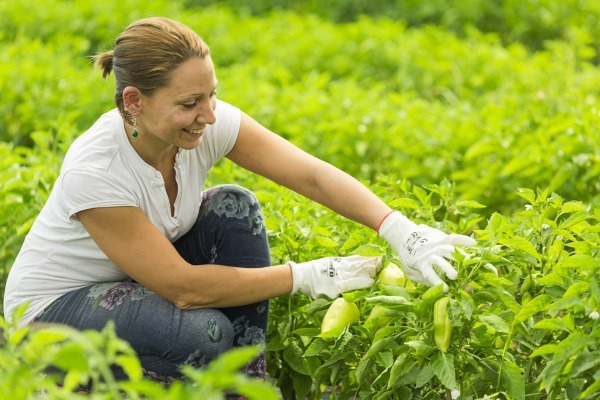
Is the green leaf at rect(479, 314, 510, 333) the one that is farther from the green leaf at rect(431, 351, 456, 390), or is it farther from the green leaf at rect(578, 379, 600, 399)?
the green leaf at rect(578, 379, 600, 399)

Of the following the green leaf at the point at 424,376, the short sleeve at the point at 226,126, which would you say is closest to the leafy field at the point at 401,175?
the green leaf at the point at 424,376

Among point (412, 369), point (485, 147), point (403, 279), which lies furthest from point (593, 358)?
point (485, 147)

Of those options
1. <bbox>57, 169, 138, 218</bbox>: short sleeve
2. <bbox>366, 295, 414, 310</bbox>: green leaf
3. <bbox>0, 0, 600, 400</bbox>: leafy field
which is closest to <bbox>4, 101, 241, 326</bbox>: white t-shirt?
<bbox>57, 169, 138, 218</bbox>: short sleeve

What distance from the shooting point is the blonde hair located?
107 inches

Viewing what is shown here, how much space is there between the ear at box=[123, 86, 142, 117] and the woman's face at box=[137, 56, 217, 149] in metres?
0.01

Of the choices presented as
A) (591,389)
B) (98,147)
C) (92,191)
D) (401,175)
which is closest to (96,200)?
(92,191)

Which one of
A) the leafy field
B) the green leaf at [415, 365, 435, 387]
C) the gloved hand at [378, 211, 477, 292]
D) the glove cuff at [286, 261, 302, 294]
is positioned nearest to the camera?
the leafy field

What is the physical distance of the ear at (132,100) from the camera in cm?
277

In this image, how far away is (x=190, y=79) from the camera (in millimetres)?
2725

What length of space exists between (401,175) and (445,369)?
2.14 m

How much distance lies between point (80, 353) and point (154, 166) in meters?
1.44

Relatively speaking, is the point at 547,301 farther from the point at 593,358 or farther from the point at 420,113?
the point at 420,113

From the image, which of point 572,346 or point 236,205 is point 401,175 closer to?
point 236,205

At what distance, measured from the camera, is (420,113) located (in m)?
5.06
